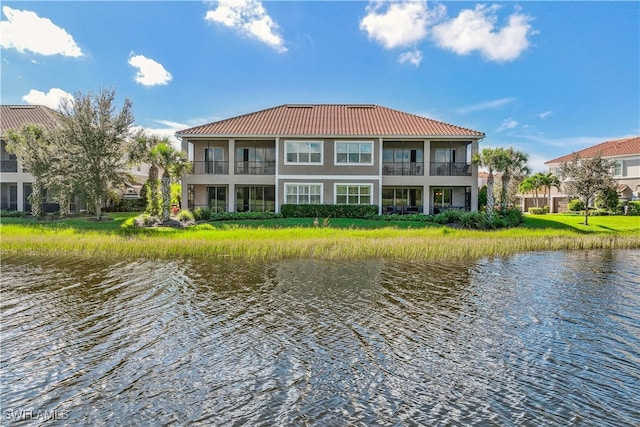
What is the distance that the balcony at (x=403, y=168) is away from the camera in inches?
1262

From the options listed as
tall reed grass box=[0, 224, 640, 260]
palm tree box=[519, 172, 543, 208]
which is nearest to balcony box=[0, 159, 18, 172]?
tall reed grass box=[0, 224, 640, 260]

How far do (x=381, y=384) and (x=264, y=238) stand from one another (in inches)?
531

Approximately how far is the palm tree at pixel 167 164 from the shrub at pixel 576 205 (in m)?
39.4

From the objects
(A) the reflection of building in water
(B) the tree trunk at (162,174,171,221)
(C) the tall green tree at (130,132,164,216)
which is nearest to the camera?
(A) the reflection of building in water

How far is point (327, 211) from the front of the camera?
3008cm

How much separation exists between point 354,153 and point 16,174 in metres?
28.4

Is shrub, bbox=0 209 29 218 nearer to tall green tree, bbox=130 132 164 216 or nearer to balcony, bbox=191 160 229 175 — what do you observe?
tall green tree, bbox=130 132 164 216

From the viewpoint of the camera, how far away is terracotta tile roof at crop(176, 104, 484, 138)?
3105 cm

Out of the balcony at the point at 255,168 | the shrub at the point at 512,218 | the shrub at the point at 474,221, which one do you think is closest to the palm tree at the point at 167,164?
the balcony at the point at 255,168

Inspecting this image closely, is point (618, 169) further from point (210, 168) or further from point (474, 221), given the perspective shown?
point (210, 168)

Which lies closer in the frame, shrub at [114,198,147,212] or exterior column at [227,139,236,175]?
exterior column at [227,139,236,175]

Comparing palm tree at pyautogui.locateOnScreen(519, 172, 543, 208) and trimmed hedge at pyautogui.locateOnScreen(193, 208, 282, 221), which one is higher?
palm tree at pyautogui.locateOnScreen(519, 172, 543, 208)

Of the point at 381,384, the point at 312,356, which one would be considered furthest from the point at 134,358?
the point at 381,384

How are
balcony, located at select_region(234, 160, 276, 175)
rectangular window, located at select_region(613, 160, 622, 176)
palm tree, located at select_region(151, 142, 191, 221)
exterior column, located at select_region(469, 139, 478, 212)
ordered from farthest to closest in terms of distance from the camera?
rectangular window, located at select_region(613, 160, 622, 176) → balcony, located at select_region(234, 160, 276, 175) → exterior column, located at select_region(469, 139, 478, 212) → palm tree, located at select_region(151, 142, 191, 221)
